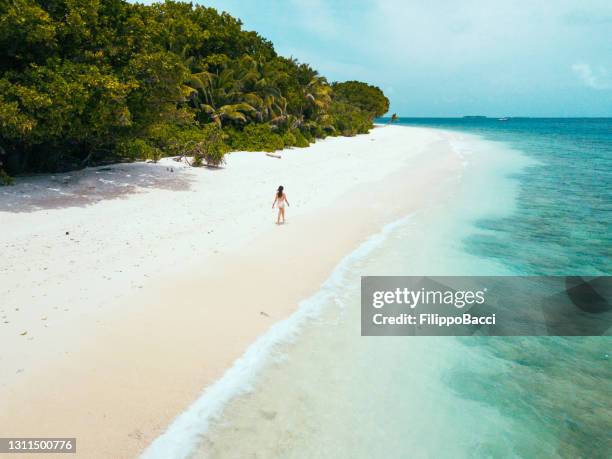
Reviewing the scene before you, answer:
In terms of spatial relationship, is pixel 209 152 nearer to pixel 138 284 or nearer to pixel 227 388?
pixel 138 284

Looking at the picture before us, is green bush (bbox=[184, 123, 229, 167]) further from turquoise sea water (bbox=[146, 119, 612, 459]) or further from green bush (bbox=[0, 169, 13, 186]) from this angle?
turquoise sea water (bbox=[146, 119, 612, 459])

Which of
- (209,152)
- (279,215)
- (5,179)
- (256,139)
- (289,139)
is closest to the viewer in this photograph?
(279,215)

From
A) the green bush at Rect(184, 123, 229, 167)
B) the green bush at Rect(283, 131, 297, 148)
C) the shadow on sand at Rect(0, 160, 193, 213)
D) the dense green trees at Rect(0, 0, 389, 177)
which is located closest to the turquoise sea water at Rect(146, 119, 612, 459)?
the shadow on sand at Rect(0, 160, 193, 213)

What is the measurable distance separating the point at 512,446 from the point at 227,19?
3670 centimetres

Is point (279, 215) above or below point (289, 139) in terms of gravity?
below

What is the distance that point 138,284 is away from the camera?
7910mm

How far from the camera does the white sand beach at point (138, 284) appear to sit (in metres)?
5.03

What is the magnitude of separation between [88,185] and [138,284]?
8.53 meters

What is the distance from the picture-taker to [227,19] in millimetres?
33500

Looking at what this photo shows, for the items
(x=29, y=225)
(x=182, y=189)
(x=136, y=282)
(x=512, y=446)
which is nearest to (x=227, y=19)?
(x=182, y=189)

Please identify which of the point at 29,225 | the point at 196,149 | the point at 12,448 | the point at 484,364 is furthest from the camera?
the point at 196,149

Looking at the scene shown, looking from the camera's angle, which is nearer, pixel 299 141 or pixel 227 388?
pixel 227 388

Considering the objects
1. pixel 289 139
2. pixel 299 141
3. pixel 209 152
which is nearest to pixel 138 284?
pixel 209 152

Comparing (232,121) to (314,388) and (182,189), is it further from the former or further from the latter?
(314,388)
